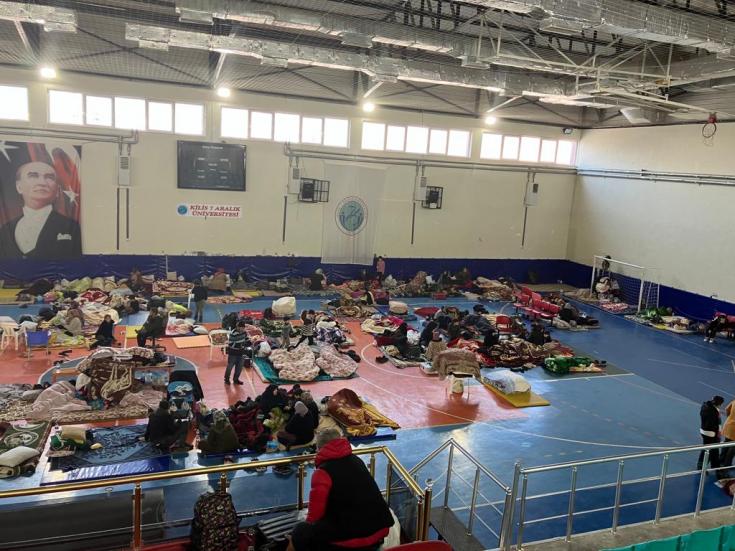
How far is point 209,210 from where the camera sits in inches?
926

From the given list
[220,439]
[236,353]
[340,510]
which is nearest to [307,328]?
[236,353]

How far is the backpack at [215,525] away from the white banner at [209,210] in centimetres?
1823

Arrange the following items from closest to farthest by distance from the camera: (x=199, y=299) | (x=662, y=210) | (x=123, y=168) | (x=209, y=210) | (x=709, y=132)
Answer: (x=199, y=299) → (x=123, y=168) → (x=709, y=132) → (x=209, y=210) → (x=662, y=210)

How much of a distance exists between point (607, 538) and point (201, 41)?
15.4 m

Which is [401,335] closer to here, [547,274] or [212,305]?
[212,305]

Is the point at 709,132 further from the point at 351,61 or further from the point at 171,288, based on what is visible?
the point at 171,288

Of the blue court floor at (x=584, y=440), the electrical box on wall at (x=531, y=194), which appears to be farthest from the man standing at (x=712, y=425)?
the electrical box on wall at (x=531, y=194)

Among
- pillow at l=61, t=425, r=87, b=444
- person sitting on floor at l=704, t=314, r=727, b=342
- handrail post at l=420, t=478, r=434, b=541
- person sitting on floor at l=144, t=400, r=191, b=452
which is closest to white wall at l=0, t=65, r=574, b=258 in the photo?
person sitting on floor at l=704, t=314, r=727, b=342

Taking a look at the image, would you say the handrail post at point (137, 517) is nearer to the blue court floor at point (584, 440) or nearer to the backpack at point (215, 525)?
the backpack at point (215, 525)

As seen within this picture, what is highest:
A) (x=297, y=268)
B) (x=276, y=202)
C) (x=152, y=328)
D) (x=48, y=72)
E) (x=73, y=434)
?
(x=48, y=72)

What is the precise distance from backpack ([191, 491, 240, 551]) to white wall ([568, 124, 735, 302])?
2113 cm

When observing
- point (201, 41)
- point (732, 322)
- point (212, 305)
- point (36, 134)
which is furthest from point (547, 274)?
point (36, 134)

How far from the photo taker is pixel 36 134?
823 inches

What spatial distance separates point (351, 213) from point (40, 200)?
11.5 metres
